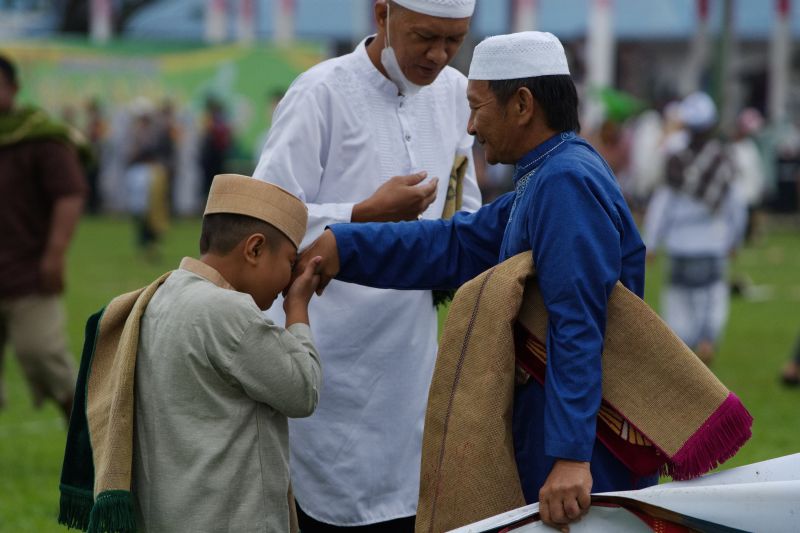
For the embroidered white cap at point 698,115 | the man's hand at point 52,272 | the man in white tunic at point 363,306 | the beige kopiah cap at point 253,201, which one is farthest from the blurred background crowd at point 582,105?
the beige kopiah cap at point 253,201

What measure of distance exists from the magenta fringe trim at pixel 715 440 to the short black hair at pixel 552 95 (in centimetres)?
77

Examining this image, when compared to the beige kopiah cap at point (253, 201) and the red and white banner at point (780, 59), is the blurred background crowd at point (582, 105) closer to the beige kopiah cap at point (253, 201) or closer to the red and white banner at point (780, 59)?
the red and white banner at point (780, 59)

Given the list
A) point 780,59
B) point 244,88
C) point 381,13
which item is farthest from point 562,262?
point 780,59

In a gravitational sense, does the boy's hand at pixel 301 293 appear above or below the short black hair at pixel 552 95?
below

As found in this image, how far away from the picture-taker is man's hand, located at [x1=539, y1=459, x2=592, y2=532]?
308 centimetres

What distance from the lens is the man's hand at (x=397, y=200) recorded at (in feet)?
12.4

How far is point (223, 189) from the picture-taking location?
11.2 feet

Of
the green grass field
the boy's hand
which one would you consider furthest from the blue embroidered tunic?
the green grass field

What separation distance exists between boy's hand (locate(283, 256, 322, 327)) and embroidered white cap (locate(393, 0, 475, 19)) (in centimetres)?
78

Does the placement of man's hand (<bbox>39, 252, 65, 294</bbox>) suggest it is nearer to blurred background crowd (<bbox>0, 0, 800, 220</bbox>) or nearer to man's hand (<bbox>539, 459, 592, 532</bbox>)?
man's hand (<bbox>539, 459, 592, 532</bbox>)

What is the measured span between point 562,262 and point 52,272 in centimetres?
473

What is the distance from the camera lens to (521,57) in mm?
3318

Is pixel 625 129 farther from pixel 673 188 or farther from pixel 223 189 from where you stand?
pixel 223 189

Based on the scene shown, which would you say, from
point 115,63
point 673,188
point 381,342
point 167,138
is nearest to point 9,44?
point 115,63
